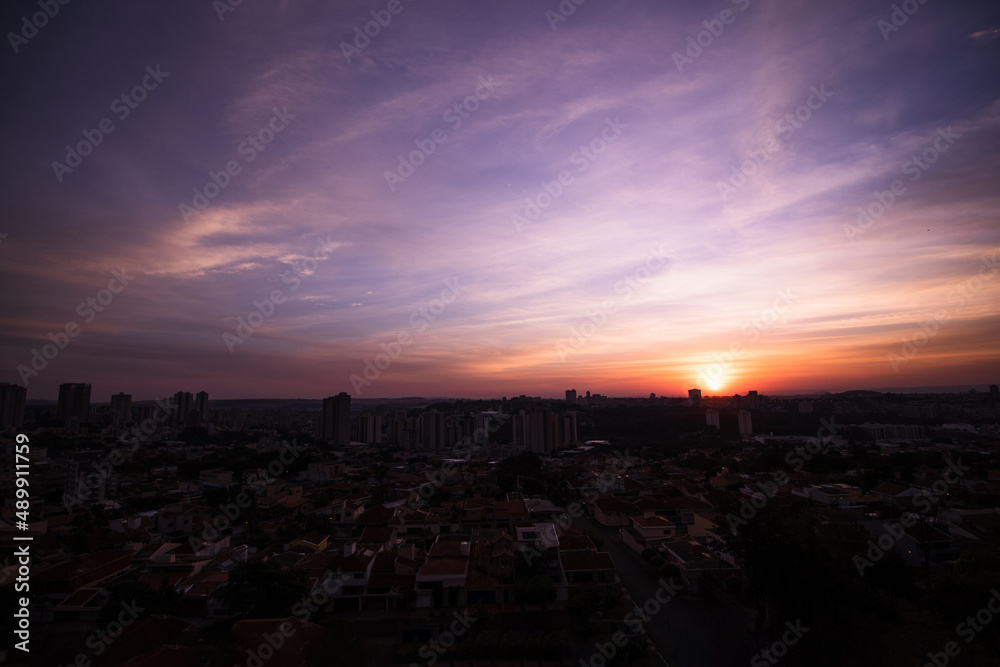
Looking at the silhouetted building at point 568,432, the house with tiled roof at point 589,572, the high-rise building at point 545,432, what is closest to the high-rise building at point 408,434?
the high-rise building at point 545,432

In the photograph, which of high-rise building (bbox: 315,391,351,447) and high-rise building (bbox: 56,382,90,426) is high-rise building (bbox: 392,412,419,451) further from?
high-rise building (bbox: 56,382,90,426)

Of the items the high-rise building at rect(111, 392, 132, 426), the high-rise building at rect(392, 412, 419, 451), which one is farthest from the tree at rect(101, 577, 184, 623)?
the high-rise building at rect(111, 392, 132, 426)

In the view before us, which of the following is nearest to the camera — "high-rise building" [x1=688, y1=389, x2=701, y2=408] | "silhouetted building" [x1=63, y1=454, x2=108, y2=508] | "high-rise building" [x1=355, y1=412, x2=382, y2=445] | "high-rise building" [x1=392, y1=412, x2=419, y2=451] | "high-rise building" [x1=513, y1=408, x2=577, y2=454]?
"silhouetted building" [x1=63, y1=454, x2=108, y2=508]

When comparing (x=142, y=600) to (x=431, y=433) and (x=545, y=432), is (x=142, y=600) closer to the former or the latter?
(x=545, y=432)

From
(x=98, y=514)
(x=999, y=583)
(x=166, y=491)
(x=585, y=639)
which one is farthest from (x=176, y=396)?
(x=999, y=583)

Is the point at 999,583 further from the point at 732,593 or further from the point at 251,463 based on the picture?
the point at 251,463

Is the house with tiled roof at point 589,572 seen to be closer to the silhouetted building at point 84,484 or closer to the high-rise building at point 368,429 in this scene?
the silhouetted building at point 84,484
